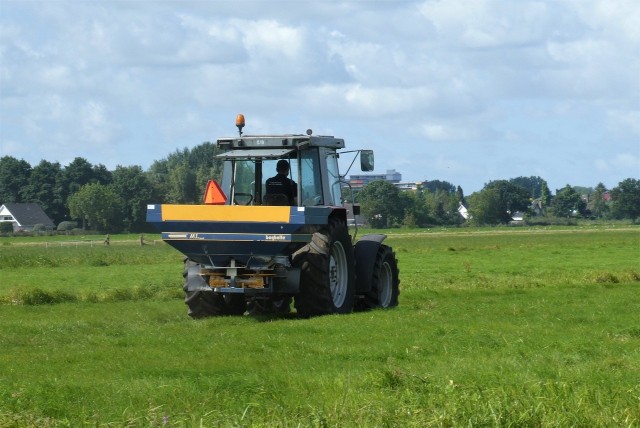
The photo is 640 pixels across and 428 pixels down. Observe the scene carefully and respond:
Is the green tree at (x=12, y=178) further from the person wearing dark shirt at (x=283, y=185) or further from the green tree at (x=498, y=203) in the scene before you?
the person wearing dark shirt at (x=283, y=185)

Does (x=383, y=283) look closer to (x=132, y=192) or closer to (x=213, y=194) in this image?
(x=213, y=194)

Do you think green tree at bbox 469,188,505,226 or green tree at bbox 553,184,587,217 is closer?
green tree at bbox 469,188,505,226

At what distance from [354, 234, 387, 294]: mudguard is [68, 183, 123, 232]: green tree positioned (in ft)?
171

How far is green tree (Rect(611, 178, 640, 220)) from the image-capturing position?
162125 mm

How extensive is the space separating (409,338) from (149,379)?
3952 millimetres

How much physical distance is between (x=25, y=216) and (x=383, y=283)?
93882 millimetres

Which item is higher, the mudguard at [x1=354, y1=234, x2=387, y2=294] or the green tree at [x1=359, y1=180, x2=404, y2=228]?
the green tree at [x1=359, y1=180, x2=404, y2=228]

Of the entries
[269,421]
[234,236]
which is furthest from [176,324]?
[269,421]

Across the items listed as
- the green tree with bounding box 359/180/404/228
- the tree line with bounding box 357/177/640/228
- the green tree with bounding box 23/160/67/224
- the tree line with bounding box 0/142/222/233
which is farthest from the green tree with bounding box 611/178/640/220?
the green tree with bounding box 23/160/67/224

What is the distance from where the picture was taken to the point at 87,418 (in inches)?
341

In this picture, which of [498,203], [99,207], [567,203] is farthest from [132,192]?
[567,203]

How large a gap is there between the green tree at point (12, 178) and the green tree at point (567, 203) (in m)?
90.6

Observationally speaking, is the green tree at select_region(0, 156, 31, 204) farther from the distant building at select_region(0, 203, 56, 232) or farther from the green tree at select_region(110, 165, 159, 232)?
the green tree at select_region(110, 165, 159, 232)

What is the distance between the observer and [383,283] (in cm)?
1975
